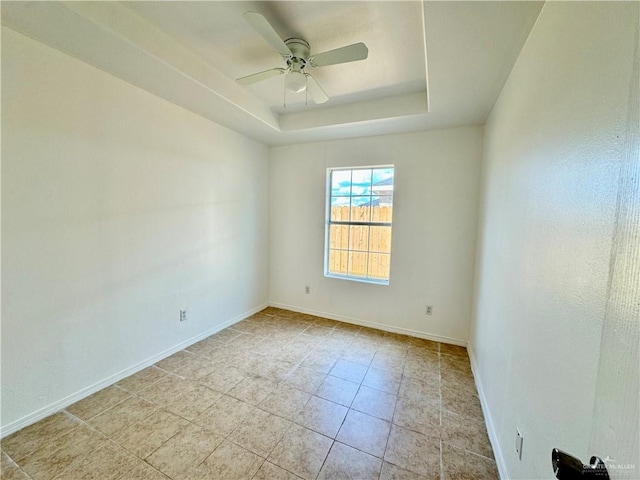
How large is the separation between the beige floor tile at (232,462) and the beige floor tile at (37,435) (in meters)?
1.06

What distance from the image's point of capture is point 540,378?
3.46 ft

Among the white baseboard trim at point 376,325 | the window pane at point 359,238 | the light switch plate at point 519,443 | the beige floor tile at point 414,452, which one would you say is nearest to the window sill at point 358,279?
the window pane at point 359,238

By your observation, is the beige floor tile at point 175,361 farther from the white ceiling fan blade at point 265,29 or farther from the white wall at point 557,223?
the white ceiling fan blade at point 265,29

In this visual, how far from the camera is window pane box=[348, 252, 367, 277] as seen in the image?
141 inches

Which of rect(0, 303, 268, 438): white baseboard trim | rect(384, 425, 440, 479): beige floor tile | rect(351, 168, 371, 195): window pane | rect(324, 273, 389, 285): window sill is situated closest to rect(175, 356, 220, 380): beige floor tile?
rect(0, 303, 268, 438): white baseboard trim

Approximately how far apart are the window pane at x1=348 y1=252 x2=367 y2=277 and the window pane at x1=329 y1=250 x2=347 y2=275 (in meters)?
0.09

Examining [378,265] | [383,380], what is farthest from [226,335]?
[378,265]

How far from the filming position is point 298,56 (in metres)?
1.90

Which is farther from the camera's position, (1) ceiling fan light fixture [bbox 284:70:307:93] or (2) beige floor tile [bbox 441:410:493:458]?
(1) ceiling fan light fixture [bbox 284:70:307:93]

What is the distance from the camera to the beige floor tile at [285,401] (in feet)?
6.34

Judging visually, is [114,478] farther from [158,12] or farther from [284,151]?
[284,151]

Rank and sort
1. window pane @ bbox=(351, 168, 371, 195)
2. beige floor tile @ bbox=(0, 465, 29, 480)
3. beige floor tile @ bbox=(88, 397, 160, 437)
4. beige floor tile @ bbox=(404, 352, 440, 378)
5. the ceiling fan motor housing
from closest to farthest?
beige floor tile @ bbox=(0, 465, 29, 480), beige floor tile @ bbox=(88, 397, 160, 437), the ceiling fan motor housing, beige floor tile @ bbox=(404, 352, 440, 378), window pane @ bbox=(351, 168, 371, 195)

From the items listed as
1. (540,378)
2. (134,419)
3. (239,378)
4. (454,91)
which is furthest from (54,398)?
(454,91)

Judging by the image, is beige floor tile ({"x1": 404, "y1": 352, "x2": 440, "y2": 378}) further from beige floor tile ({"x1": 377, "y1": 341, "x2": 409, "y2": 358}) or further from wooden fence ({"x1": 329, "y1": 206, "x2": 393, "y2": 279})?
wooden fence ({"x1": 329, "y1": 206, "x2": 393, "y2": 279})
